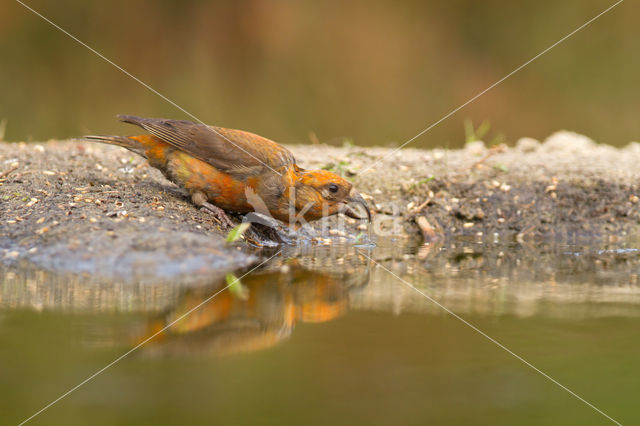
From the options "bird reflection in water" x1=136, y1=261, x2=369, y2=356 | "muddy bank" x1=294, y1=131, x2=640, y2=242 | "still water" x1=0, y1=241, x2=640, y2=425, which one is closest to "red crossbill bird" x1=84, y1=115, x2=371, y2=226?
"still water" x1=0, y1=241, x2=640, y2=425

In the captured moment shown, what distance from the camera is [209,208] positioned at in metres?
4.71

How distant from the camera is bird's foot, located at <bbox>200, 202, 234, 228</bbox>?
4.63 metres

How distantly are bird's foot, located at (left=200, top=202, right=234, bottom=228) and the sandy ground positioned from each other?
0.21 ft

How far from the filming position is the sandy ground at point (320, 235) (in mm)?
3721

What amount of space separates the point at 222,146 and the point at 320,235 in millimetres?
1035

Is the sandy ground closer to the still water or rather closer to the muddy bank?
the muddy bank

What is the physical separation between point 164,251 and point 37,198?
133cm

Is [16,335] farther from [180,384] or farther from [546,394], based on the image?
[546,394]

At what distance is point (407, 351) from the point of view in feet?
8.23

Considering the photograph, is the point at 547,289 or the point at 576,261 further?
the point at 576,261

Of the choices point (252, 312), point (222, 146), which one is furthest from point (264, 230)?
point (252, 312)

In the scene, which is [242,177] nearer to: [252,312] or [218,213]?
[218,213]

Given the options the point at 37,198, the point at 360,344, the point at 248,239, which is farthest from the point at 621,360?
the point at 37,198

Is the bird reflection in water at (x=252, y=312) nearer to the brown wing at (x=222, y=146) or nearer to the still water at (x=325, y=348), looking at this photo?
the still water at (x=325, y=348)
